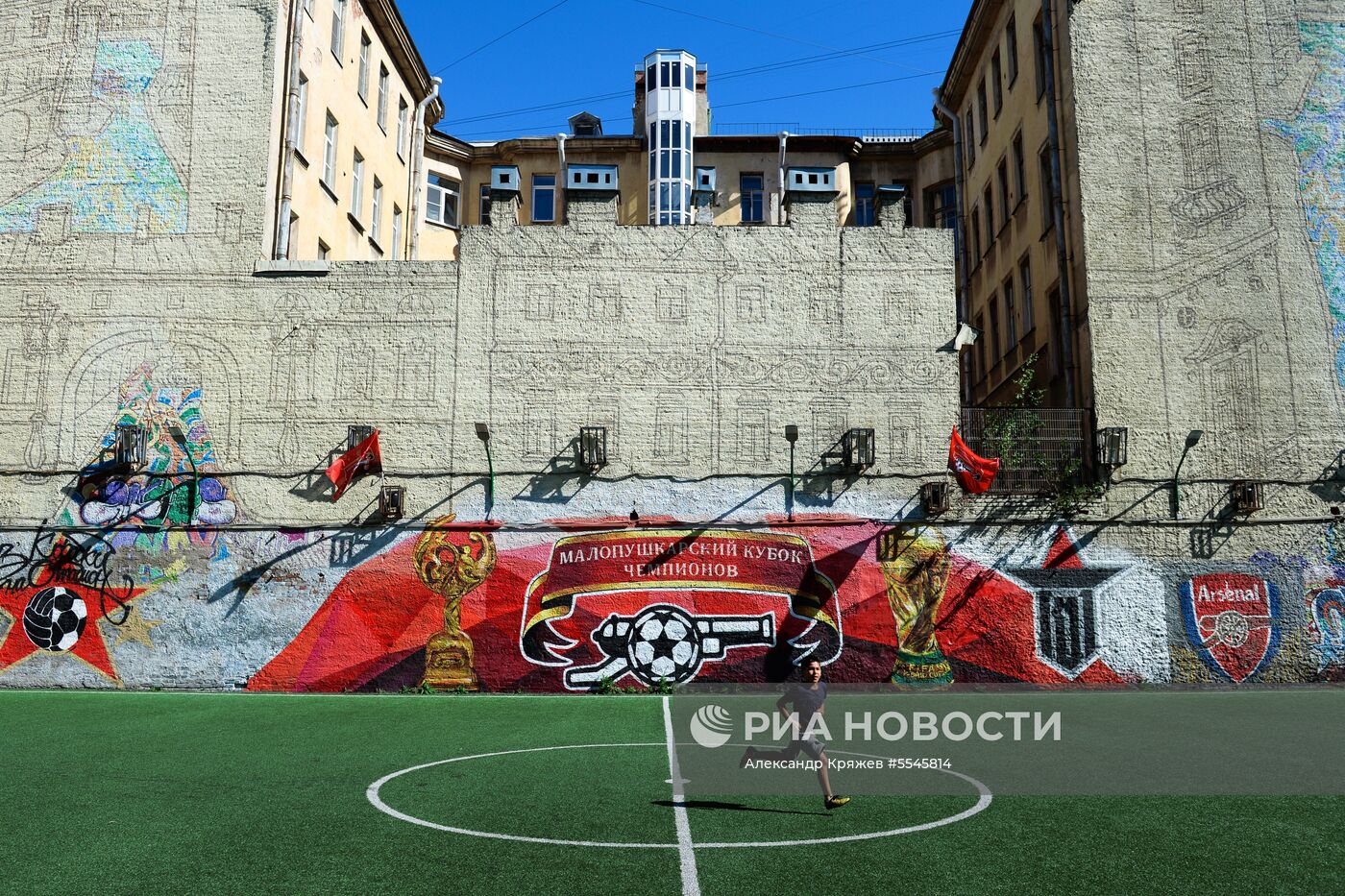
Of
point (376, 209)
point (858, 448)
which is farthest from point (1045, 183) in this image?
point (376, 209)

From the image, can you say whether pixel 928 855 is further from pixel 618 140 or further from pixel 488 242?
pixel 618 140

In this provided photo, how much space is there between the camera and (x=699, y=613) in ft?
73.0

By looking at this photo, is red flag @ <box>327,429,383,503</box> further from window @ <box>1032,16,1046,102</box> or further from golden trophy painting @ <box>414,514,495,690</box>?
window @ <box>1032,16,1046,102</box>

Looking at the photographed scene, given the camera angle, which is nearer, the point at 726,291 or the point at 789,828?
the point at 789,828

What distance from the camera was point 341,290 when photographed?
23.5 m

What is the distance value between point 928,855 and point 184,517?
18552mm

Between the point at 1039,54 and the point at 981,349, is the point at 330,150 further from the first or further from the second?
the point at 981,349

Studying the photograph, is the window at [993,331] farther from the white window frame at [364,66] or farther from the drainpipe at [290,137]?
the drainpipe at [290,137]

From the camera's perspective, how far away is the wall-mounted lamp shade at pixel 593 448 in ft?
74.0

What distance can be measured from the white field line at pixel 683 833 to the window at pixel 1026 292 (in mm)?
17611

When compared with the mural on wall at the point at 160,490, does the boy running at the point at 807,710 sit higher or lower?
lower

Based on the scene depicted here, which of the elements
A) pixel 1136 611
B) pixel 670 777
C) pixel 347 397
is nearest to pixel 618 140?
pixel 347 397

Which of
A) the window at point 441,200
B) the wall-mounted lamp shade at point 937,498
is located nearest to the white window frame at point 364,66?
the window at point 441,200

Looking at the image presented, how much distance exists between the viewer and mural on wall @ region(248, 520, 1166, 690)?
72.4 ft
